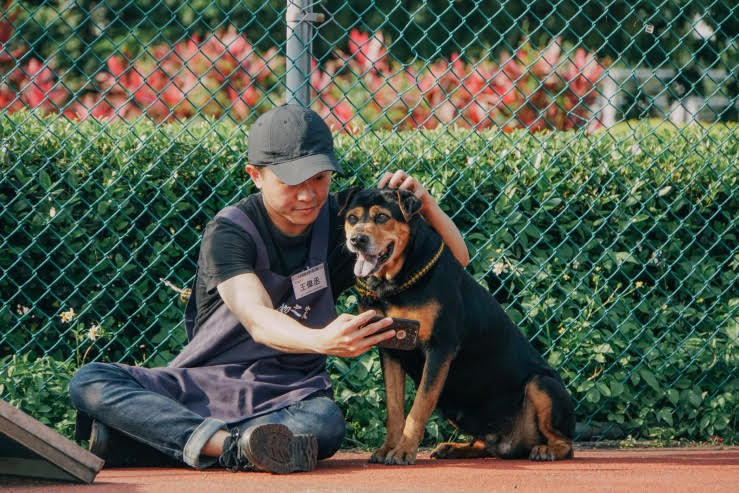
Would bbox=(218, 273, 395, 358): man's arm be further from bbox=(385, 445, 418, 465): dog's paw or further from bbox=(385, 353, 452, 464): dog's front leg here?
bbox=(385, 445, 418, 465): dog's paw

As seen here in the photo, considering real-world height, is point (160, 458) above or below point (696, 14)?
below

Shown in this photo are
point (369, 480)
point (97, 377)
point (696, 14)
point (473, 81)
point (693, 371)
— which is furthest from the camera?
point (696, 14)

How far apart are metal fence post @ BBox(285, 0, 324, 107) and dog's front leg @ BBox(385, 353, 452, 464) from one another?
1.37 metres

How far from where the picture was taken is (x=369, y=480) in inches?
147

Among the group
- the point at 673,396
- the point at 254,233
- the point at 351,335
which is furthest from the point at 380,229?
the point at 673,396

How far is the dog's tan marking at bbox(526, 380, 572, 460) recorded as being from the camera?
440cm

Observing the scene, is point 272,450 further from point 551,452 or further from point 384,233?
point 551,452

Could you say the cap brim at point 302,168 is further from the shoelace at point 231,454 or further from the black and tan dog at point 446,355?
the shoelace at point 231,454

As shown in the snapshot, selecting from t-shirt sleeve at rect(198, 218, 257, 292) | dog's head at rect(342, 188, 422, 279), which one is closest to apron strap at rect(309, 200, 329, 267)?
dog's head at rect(342, 188, 422, 279)

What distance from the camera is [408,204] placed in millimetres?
4188

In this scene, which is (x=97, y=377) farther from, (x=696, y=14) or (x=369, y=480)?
(x=696, y=14)

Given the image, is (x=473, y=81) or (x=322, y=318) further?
(x=473, y=81)

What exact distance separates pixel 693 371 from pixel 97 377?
302cm

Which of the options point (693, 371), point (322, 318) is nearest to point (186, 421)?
point (322, 318)
